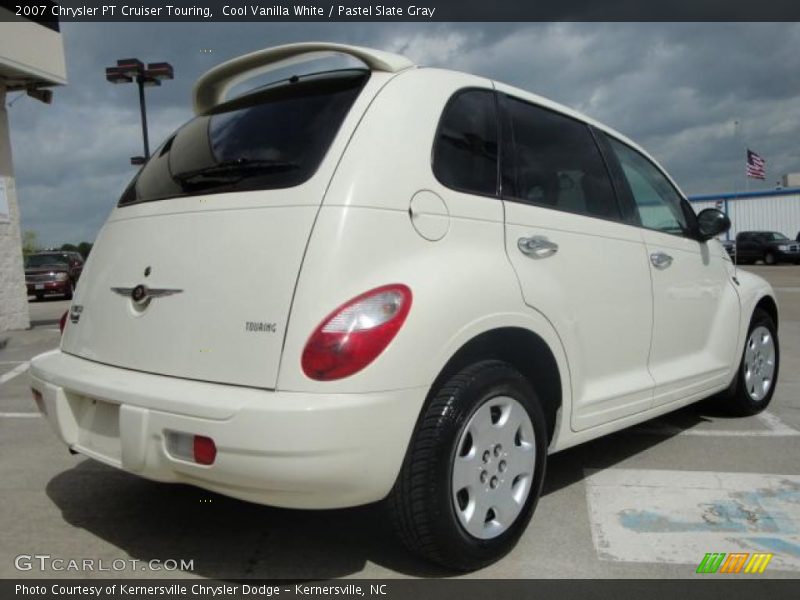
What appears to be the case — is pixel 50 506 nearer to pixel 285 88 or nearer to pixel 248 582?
pixel 248 582

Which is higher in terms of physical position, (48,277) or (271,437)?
(271,437)

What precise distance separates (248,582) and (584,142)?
100 inches

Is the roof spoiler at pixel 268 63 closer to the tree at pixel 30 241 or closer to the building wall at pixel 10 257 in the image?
the building wall at pixel 10 257

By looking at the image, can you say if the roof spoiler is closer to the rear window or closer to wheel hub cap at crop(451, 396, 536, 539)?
the rear window

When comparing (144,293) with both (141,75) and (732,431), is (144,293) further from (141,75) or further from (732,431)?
(141,75)

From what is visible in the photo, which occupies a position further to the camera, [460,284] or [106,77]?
[106,77]

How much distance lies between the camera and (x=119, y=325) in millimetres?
2770

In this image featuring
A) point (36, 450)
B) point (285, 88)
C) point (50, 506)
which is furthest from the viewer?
point (36, 450)

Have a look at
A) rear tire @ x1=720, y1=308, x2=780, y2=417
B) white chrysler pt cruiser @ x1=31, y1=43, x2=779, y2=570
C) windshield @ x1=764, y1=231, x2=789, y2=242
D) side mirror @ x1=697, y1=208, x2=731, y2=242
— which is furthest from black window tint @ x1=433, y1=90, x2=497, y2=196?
windshield @ x1=764, y1=231, x2=789, y2=242

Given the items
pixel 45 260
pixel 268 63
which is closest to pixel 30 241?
pixel 45 260

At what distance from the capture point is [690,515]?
3.22 meters

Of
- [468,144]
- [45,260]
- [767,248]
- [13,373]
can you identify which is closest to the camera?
[468,144]

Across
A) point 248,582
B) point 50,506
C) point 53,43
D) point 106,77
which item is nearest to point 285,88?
point 248,582

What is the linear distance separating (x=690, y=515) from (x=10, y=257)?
38.5 ft
